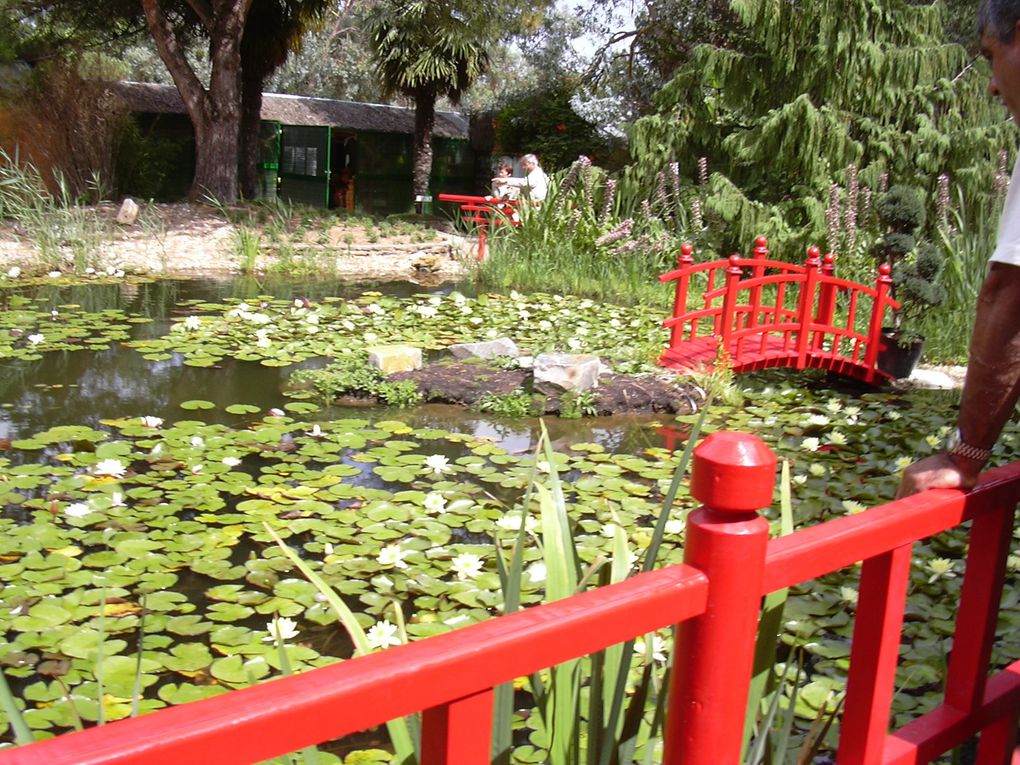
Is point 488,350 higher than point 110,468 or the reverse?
higher

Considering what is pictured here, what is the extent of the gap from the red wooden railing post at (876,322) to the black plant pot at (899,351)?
0.23 m

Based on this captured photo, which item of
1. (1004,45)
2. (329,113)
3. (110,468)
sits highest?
(329,113)

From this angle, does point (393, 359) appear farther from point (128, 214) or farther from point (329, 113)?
point (329, 113)

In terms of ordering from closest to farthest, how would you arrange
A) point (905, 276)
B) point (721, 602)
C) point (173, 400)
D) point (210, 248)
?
point (721, 602) → point (173, 400) → point (905, 276) → point (210, 248)

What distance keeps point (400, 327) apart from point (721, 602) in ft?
21.9

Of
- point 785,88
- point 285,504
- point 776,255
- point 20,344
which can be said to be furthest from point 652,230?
point 285,504

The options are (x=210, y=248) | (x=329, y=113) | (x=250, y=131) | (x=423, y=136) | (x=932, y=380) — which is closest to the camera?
(x=932, y=380)

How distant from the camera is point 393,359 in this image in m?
5.86

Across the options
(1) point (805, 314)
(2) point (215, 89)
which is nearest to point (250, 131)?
(2) point (215, 89)

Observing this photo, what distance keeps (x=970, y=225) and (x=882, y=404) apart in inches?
169

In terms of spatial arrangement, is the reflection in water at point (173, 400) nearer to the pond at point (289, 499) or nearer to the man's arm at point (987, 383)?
the pond at point (289, 499)

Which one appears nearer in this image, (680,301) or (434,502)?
(434,502)

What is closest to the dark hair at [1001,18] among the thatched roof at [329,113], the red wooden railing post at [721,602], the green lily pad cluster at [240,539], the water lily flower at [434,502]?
the red wooden railing post at [721,602]

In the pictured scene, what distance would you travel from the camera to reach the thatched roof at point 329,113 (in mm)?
17234
